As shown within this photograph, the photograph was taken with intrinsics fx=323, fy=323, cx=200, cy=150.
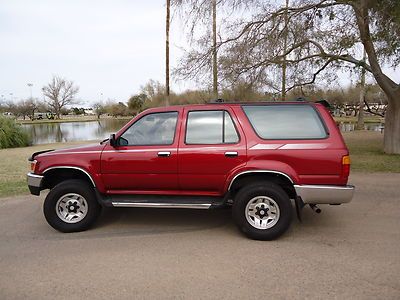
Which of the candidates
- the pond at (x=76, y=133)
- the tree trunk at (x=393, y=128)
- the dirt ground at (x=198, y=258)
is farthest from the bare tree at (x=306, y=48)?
the pond at (x=76, y=133)

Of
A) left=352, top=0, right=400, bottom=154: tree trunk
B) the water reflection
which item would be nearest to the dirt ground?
left=352, top=0, right=400, bottom=154: tree trunk

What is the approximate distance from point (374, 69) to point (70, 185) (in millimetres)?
11157

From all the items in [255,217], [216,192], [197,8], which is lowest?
[255,217]

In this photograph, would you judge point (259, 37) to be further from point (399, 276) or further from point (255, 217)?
point (399, 276)

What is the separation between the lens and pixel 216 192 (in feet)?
14.9

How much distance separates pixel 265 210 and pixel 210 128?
1.36 metres

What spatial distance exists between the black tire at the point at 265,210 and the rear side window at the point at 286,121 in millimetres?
714

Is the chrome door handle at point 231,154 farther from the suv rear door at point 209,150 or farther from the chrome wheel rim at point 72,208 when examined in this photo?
the chrome wheel rim at point 72,208

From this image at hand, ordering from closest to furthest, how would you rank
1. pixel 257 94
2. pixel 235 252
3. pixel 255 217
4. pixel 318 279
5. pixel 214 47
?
pixel 318 279 < pixel 235 252 < pixel 255 217 < pixel 214 47 < pixel 257 94

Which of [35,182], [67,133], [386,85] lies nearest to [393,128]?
[386,85]

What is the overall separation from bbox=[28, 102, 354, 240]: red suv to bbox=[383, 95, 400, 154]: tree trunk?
9098 millimetres

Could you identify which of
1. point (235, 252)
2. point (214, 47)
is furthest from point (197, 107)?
point (214, 47)

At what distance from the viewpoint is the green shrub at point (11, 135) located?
72.1 ft

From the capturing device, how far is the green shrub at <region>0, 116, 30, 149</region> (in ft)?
72.1
